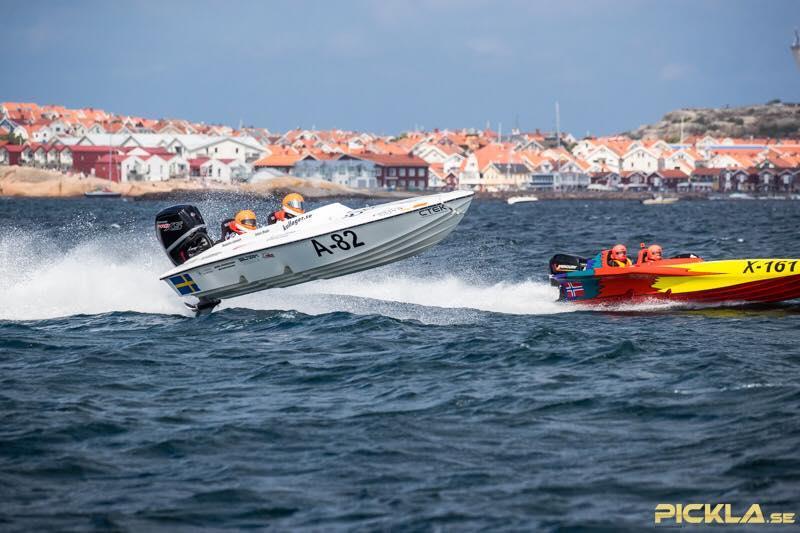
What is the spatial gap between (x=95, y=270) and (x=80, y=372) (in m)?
7.96

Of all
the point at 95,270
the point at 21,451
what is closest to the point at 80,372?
the point at 21,451

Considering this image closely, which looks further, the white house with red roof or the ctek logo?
the white house with red roof

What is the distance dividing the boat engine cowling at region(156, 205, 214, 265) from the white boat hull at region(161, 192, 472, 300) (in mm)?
434

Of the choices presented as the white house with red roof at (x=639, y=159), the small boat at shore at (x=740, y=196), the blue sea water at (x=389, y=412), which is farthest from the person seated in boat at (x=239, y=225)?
the white house with red roof at (x=639, y=159)

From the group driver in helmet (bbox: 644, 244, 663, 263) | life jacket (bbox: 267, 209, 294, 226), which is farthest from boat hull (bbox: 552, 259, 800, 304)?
life jacket (bbox: 267, 209, 294, 226)

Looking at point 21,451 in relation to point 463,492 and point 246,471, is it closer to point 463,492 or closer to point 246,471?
point 246,471

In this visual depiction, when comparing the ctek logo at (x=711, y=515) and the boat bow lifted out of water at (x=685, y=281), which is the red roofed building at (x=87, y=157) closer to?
the boat bow lifted out of water at (x=685, y=281)

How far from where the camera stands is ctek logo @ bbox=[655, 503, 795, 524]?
7797mm

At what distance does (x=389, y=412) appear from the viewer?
1075 cm

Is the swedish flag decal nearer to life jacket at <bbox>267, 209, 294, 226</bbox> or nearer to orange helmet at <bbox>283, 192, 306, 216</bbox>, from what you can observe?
life jacket at <bbox>267, 209, 294, 226</bbox>

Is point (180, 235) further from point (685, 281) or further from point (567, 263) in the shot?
point (685, 281)

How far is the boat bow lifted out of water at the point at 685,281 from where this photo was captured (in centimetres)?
1689

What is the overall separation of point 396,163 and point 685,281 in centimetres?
11250

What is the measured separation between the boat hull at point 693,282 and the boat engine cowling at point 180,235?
630cm
